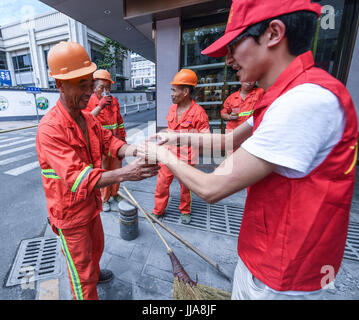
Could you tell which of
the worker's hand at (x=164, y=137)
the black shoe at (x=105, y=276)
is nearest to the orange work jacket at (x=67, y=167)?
the worker's hand at (x=164, y=137)

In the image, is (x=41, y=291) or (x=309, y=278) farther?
(x=41, y=291)

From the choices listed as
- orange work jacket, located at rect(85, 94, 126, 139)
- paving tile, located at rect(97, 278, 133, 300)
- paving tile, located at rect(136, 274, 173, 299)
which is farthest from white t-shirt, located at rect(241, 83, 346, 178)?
orange work jacket, located at rect(85, 94, 126, 139)

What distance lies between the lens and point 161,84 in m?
5.66

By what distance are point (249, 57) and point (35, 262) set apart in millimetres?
3097

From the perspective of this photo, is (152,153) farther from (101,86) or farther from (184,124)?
(101,86)

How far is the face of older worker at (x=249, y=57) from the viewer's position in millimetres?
868

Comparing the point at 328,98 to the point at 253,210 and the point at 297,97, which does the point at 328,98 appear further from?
the point at 253,210

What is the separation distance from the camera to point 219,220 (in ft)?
10.9

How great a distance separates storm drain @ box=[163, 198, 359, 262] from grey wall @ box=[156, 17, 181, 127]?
316 centimetres

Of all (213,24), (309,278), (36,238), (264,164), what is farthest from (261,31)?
(213,24)

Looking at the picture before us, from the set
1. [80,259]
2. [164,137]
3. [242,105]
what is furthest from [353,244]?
[80,259]

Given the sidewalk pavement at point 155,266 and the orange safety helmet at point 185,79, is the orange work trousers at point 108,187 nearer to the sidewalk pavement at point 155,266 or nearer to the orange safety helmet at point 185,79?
the sidewalk pavement at point 155,266

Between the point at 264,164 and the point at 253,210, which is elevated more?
the point at 264,164

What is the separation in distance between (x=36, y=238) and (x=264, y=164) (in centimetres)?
339
